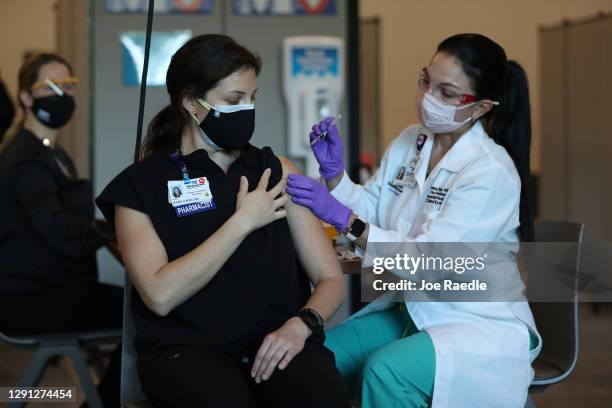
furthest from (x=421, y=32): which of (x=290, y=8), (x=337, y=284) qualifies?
(x=337, y=284)

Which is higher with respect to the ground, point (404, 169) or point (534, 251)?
point (404, 169)

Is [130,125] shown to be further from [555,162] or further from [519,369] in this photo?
[555,162]

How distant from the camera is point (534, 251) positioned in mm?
2137

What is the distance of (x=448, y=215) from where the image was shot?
190cm

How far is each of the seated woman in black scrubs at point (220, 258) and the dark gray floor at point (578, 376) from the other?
5.63ft

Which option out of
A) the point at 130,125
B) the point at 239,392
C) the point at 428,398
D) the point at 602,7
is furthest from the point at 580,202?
the point at 239,392

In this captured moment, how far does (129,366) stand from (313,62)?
2565 mm

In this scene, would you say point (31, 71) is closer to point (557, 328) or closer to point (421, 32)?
point (557, 328)

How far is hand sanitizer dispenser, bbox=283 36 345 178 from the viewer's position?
4.12 metres

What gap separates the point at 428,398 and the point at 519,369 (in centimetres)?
23

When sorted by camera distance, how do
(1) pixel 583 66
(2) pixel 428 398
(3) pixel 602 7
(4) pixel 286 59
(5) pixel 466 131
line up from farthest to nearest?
(3) pixel 602 7 < (1) pixel 583 66 < (4) pixel 286 59 < (5) pixel 466 131 < (2) pixel 428 398

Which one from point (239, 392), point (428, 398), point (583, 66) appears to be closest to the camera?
point (239, 392)

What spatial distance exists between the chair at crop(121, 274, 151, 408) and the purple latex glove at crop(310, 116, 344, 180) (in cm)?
65

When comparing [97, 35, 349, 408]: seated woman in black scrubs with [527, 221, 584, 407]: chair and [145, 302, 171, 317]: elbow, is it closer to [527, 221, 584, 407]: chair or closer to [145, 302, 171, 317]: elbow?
[145, 302, 171, 317]: elbow
